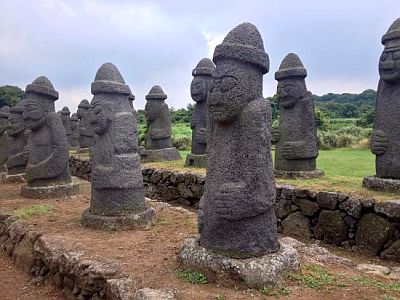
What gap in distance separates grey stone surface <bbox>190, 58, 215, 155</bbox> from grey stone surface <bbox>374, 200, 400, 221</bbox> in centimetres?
618

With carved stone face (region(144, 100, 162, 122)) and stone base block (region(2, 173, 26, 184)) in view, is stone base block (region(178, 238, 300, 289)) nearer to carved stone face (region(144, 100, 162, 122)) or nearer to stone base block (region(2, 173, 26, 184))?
stone base block (region(2, 173, 26, 184))

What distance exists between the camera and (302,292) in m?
4.43

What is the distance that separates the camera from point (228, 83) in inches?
188

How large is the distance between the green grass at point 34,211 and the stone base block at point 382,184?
5862 mm

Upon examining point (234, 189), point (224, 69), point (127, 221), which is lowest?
point (127, 221)

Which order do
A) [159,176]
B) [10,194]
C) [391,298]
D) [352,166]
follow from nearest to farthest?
1. [391,298]
2. [10,194]
3. [159,176]
4. [352,166]


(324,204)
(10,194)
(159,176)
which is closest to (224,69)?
(324,204)

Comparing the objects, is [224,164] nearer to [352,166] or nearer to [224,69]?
[224,69]

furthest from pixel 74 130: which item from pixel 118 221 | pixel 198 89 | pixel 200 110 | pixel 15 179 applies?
pixel 118 221

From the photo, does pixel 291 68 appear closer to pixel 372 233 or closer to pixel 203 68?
pixel 203 68

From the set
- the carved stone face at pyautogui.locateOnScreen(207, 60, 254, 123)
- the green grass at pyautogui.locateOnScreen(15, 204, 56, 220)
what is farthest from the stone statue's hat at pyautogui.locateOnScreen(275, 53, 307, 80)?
the green grass at pyautogui.locateOnScreen(15, 204, 56, 220)

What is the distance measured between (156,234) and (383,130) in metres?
4.60

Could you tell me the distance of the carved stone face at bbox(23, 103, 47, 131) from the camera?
942cm

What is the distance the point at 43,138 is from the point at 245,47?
20.2ft
